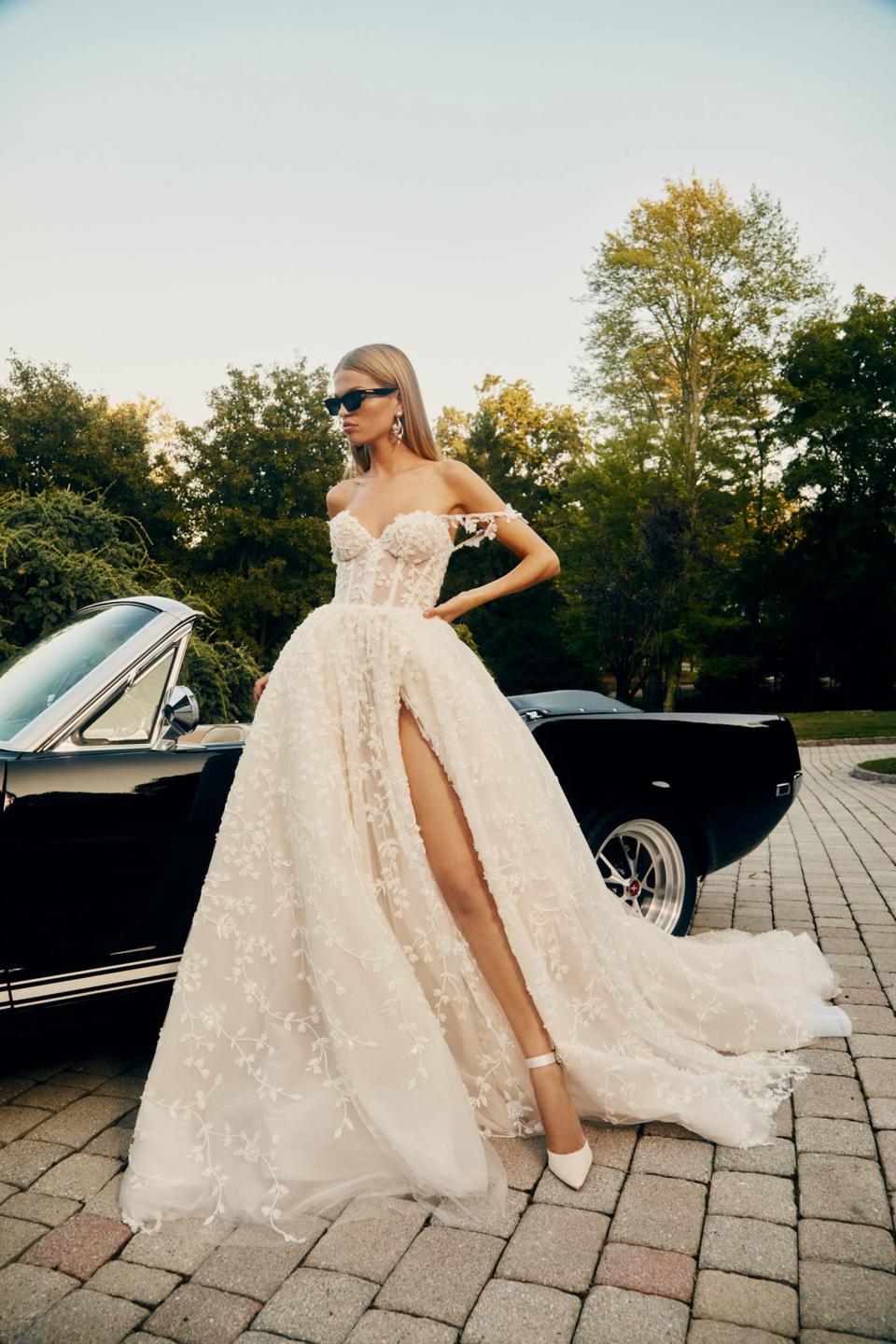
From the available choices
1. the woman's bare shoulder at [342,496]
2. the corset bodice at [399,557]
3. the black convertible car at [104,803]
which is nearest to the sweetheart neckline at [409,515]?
the corset bodice at [399,557]

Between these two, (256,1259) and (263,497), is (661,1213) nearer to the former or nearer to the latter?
(256,1259)

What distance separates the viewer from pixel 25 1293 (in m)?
1.99

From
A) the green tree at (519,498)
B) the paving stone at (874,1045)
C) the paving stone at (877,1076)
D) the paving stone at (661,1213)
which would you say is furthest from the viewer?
the green tree at (519,498)

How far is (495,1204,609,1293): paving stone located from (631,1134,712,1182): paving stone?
28cm

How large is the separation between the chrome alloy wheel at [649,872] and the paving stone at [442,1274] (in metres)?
2.13

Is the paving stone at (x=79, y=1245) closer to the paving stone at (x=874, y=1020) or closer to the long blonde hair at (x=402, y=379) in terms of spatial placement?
the long blonde hair at (x=402, y=379)

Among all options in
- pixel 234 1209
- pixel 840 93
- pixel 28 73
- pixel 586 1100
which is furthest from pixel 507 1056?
pixel 840 93

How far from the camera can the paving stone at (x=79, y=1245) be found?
2090mm

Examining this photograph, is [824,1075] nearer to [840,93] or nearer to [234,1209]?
[234,1209]

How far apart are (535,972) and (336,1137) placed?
687 mm

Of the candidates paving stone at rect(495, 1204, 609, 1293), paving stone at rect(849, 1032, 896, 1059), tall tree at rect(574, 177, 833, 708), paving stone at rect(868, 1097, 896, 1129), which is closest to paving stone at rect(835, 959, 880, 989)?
paving stone at rect(849, 1032, 896, 1059)

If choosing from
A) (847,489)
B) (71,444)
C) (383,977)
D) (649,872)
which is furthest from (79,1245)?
(847,489)

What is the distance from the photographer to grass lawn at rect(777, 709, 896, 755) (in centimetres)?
2062

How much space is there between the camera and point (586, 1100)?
8.61 feet
